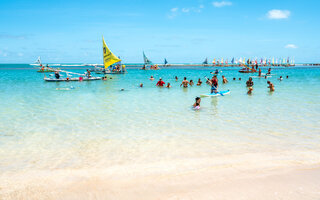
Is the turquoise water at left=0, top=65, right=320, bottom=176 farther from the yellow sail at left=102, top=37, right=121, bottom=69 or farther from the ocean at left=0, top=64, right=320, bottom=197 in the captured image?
the yellow sail at left=102, top=37, right=121, bottom=69

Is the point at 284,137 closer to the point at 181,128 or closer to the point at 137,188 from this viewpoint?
the point at 181,128

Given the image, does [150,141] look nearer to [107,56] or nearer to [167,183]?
[167,183]

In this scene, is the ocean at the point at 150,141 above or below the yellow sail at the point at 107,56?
below

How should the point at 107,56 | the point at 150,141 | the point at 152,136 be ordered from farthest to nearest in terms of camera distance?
1. the point at 107,56
2. the point at 152,136
3. the point at 150,141

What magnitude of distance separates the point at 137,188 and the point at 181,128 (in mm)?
5737

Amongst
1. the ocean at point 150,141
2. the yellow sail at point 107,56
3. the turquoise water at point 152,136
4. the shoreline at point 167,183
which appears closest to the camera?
the shoreline at point 167,183

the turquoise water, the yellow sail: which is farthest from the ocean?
the yellow sail

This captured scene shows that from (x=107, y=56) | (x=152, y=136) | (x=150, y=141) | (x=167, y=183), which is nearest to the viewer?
(x=167, y=183)

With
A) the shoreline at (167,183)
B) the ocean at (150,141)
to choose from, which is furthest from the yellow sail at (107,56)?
the shoreline at (167,183)

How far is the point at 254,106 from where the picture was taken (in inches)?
651

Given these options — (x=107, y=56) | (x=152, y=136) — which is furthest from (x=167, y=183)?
(x=107, y=56)

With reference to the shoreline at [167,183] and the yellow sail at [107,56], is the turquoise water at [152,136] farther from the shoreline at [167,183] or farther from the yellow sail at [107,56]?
the yellow sail at [107,56]

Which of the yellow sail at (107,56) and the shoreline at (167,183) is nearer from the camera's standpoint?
the shoreline at (167,183)

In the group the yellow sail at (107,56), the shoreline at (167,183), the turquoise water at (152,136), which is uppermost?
the yellow sail at (107,56)
